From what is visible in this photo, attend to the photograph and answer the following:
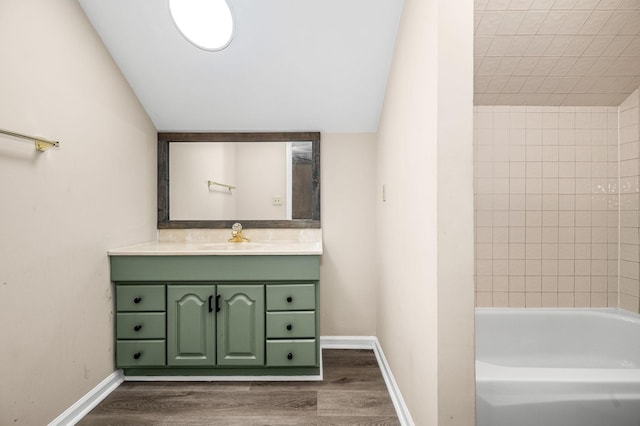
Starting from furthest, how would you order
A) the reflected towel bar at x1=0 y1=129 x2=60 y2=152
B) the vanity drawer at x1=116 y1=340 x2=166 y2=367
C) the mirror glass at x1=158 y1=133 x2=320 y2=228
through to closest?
the mirror glass at x1=158 y1=133 x2=320 y2=228
the vanity drawer at x1=116 y1=340 x2=166 y2=367
the reflected towel bar at x1=0 y1=129 x2=60 y2=152

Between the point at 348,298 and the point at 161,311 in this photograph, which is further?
the point at 348,298

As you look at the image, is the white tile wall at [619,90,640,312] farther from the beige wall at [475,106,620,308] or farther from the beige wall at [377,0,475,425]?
the beige wall at [377,0,475,425]

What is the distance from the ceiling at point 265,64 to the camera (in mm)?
1663

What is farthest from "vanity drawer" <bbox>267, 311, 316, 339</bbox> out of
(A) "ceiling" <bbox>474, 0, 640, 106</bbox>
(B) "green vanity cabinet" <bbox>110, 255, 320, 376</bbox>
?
(A) "ceiling" <bbox>474, 0, 640, 106</bbox>

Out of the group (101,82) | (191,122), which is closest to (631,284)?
(191,122)

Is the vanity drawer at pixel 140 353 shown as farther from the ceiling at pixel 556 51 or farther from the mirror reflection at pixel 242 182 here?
the ceiling at pixel 556 51

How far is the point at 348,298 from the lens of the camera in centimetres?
239

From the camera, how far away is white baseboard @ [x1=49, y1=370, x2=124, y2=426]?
1.45 meters

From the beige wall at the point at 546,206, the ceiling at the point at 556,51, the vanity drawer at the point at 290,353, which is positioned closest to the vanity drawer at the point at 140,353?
the vanity drawer at the point at 290,353

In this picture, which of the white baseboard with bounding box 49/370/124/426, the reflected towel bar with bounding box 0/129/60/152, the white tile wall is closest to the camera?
the reflected towel bar with bounding box 0/129/60/152

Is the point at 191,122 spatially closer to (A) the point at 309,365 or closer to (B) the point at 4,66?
(B) the point at 4,66

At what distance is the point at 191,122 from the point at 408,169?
5.64 ft

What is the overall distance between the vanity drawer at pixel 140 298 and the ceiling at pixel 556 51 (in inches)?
92.6

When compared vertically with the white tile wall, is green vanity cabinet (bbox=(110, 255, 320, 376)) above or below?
below
